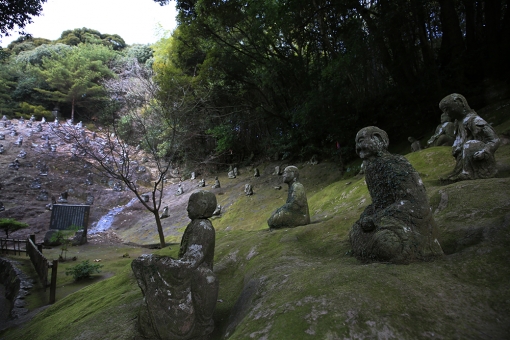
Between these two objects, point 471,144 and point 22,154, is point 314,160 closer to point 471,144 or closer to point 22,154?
point 471,144

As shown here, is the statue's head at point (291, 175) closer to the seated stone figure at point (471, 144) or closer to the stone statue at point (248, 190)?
the seated stone figure at point (471, 144)

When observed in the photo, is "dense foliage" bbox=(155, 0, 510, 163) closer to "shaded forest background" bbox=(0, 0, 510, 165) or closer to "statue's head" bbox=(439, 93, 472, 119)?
"shaded forest background" bbox=(0, 0, 510, 165)

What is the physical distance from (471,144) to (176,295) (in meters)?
5.96

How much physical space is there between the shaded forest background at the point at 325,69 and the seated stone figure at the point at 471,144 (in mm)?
5227

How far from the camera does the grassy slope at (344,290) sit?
2248mm

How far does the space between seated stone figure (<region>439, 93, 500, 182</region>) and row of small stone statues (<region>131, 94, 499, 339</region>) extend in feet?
9.61

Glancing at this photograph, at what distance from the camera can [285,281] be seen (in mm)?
3441

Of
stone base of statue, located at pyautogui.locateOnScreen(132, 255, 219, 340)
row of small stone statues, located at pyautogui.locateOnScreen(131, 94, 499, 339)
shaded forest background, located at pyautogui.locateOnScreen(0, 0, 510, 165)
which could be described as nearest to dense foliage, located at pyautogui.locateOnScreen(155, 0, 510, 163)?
shaded forest background, located at pyautogui.locateOnScreen(0, 0, 510, 165)

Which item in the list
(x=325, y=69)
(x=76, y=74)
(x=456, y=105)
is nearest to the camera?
(x=456, y=105)

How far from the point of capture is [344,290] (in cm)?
266

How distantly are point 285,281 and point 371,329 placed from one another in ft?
4.51

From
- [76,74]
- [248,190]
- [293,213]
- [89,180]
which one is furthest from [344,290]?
[76,74]

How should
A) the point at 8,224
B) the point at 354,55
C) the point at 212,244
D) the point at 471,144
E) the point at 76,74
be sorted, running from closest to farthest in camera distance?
1. the point at 212,244
2. the point at 471,144
3. the point at 354,55
4. the point at 8,224
5. the point at 76,74

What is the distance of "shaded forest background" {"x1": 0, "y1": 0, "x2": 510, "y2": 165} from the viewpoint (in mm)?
11258
